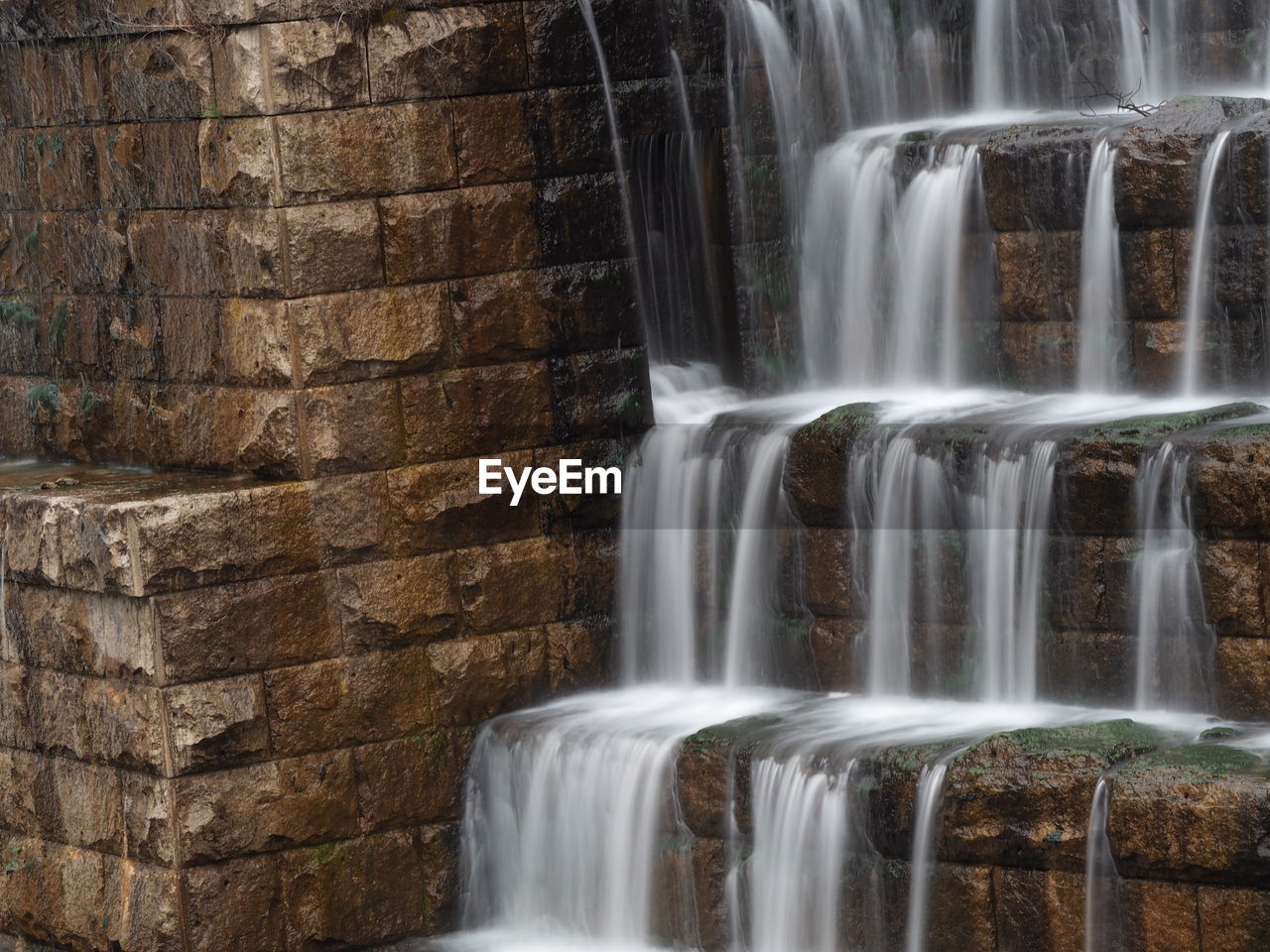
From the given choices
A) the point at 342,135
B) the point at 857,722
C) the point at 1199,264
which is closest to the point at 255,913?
the point at 857,722

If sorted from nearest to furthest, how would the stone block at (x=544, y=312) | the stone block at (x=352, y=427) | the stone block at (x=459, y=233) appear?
the stone block at (x=352, y=427) < the stone block at (x=459, y=233) < the stone block at (x=544, y=312)

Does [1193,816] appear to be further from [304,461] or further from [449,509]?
[304,461]

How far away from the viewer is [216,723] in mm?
10211

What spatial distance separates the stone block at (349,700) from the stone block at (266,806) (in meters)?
0.11

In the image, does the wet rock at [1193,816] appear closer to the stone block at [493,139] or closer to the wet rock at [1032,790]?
the wet rock at [1032,790]

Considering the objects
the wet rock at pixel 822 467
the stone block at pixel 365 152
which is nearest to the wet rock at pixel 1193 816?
the wet rock at pixel 822 467

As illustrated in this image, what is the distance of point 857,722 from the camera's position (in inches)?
389

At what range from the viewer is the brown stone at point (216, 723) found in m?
10.2

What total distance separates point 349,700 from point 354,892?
3.12ft

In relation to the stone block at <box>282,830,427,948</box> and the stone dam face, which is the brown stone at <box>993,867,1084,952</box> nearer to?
the stone dam face

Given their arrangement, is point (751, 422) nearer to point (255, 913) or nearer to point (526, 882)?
point (526, 882)

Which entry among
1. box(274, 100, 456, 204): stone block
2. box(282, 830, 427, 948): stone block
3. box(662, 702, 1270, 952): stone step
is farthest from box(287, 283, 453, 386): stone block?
box(662, 702, 1270, 952): stone step

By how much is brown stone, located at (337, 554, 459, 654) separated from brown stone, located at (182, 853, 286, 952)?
1.16m

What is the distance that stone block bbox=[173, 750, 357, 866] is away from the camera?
10.2 meters
